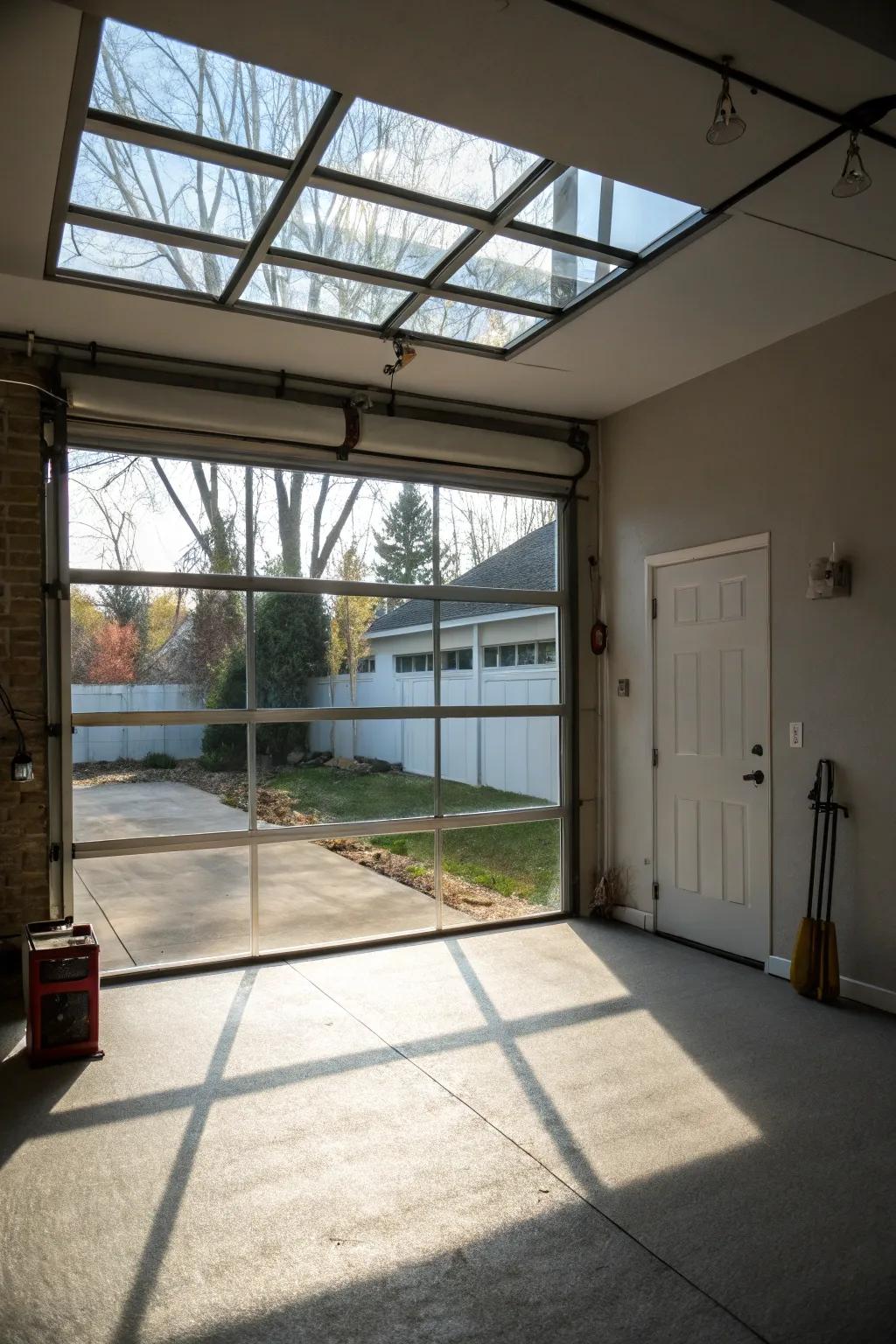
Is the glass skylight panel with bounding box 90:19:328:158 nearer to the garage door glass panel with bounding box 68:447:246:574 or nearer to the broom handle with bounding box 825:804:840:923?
the garage door glass panel with bounding box 68:447:246:574

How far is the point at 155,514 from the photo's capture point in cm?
489

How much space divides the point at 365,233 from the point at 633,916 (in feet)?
13.4

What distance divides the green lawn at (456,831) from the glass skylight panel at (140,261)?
254cm

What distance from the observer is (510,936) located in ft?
18.1

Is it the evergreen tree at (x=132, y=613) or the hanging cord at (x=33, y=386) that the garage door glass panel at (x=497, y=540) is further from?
the hanging cord at (x=33, y=386)

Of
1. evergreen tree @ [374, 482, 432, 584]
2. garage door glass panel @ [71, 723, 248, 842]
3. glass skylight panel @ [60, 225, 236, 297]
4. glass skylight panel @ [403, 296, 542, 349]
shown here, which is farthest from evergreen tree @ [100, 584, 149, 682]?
glass skylight panel @ [403, 296, 542, 349]

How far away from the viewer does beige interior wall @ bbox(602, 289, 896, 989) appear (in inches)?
165

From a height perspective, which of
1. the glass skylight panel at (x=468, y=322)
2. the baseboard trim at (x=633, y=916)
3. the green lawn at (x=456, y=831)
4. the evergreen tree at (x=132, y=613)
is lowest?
the baseboard trim at (x=633, y=916)

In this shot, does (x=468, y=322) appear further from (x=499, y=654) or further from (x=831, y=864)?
(x=831, y=864)

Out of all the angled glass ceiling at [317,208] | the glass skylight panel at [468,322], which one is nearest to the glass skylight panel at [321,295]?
the angled glass ceiling at [317,208]

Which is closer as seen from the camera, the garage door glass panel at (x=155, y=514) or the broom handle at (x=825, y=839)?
the broom handle at (x=825, y=839)

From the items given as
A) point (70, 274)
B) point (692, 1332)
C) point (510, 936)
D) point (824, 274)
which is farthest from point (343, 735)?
point (692, 1332)

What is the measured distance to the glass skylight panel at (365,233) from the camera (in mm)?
3398

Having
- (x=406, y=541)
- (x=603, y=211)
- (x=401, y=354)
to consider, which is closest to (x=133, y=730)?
(x=406, y=541)
